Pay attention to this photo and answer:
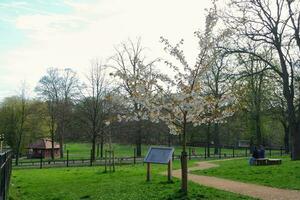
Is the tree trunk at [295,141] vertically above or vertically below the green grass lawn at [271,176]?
above

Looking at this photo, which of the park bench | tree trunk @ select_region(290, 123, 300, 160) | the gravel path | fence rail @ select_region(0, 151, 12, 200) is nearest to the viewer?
fence rail @ select_region(0, 151, 12, 200)

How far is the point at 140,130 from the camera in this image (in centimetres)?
5066

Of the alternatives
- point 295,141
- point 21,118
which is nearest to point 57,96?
point 21,118

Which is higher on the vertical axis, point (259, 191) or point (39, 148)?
point (259, 191)

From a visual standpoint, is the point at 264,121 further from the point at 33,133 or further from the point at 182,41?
the point at 182,41

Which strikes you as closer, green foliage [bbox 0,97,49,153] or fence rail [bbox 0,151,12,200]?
fence rail [bbox 0,151,12,200]

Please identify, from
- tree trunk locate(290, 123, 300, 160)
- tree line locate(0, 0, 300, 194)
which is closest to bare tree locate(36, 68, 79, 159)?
tree line locate(0, 0, 300, 194)

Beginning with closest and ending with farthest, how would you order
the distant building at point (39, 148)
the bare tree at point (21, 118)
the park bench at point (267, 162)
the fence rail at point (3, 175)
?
1. the fence rail at point (3, 175)
2. the park bench at point (267, 162)
3. the bare tree at point (21, 118)
4. the distant building at point (39, 148)

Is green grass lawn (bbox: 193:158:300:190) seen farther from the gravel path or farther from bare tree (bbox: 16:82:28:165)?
bare tree (bbox: 16:82:28:165)

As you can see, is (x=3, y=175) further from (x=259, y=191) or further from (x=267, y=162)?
(x=267, y=162)

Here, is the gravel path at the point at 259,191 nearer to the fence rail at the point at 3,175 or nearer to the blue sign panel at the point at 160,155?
the blue sign panel at the point at 160,155

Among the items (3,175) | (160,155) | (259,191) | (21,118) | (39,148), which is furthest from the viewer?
(39,148)

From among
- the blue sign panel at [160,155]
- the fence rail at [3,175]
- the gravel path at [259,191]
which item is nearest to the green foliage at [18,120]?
the blue sign panel at [160,155]

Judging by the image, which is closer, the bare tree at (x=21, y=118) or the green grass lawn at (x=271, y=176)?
the green grass lawn at (x=271, y=176)
